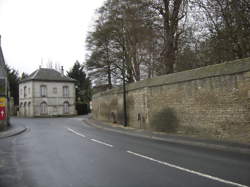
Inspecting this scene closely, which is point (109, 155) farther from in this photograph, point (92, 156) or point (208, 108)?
point (208, 108)

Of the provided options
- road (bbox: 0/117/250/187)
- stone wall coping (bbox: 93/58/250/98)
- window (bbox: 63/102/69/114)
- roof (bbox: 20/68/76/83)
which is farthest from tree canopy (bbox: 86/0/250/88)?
window (bbox: 63/102/69/114)

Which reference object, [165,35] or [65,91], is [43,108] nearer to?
[65,91]

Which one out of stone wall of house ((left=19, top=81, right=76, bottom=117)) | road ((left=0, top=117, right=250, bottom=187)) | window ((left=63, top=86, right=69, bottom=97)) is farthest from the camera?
window ((left=63, top=86, right=69, bottom=97))

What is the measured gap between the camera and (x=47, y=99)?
187 ft

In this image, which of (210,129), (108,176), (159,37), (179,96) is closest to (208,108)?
(210,129)

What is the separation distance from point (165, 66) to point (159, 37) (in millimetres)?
2794

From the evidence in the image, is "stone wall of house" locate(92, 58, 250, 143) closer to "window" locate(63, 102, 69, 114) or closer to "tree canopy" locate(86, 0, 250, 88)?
"tree canopy" locate(86, 0, 250, 88)

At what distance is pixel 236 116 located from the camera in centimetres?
1250

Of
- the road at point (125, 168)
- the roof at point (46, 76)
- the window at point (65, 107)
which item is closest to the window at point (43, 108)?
the window at point (65, 107)

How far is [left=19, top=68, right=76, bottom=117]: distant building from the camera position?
5556 cm

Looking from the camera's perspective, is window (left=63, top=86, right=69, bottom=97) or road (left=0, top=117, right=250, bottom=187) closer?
road (left=0, top=117, right=250, bottom=187)

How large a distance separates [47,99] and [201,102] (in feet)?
154

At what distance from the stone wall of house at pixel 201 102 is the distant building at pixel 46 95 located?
126 feet

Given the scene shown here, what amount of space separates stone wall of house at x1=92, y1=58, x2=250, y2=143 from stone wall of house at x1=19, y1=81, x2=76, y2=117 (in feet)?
126
